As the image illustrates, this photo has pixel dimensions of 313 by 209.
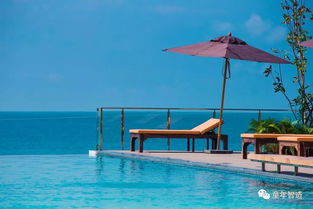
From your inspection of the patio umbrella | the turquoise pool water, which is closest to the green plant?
the patio umbrella

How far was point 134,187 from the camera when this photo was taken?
9.20 metres

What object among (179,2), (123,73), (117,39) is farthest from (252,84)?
(179,2)

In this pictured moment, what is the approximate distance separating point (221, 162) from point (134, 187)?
8.21ft

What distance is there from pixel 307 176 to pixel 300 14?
6823 mm

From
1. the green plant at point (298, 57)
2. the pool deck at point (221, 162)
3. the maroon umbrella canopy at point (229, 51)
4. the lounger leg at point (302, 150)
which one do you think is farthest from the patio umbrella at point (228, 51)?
the lounger leg at point (302, 150)

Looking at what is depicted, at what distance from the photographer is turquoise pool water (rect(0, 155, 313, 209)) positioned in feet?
26.2

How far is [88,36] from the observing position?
114 m

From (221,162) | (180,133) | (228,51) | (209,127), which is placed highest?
(228,51)

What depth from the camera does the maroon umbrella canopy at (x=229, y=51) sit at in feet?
42.3

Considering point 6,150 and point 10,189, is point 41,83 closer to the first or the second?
point 6,150

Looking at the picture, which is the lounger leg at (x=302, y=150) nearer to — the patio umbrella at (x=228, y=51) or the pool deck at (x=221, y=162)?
the pool deck at (x=221, y=162)

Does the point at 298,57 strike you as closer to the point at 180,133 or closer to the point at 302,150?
the point at 180,133

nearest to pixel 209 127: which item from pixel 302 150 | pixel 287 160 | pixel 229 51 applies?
pixel 229 51

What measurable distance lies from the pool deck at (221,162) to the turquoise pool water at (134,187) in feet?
0.36
